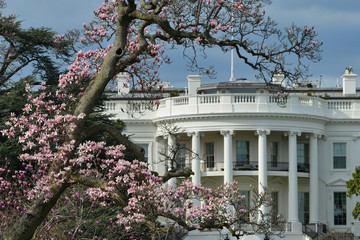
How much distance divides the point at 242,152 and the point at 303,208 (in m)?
5.26

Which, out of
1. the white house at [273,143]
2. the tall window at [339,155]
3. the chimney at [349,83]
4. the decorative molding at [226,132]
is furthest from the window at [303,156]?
the chimney at [349,83]

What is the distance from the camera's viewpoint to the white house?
4894 cm

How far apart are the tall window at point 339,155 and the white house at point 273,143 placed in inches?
2.5

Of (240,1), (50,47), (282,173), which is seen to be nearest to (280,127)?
(282,173)

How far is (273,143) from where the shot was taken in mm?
51938

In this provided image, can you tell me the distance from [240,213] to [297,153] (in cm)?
3928

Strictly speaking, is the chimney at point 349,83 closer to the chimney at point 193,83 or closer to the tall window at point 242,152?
the chimney at point 193,83

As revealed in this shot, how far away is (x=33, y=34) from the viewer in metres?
37.3

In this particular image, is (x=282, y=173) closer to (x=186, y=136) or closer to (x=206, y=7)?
(x=186, y=136)

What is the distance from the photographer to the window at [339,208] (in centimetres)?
5162

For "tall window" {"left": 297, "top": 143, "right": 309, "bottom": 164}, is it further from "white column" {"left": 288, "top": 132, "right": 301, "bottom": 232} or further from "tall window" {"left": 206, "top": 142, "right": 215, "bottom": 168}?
"tall window" {"left": 206, "top": 142, "right": 215, "bottom": 168}

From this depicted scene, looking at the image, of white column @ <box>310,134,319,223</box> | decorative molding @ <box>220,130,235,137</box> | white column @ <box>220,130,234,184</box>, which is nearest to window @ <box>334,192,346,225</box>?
white column @ <box>310,134,319,223</box>

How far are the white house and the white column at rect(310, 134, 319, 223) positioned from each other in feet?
0.20

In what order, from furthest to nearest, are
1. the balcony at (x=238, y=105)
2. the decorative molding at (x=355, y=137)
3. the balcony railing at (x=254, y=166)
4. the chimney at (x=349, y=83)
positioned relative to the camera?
the chimney at (x=349, y=83), the decorative molding at (x=355, y=137), the balcony railing at (x=254, y=166), the balcony at (x=238, y=105)
